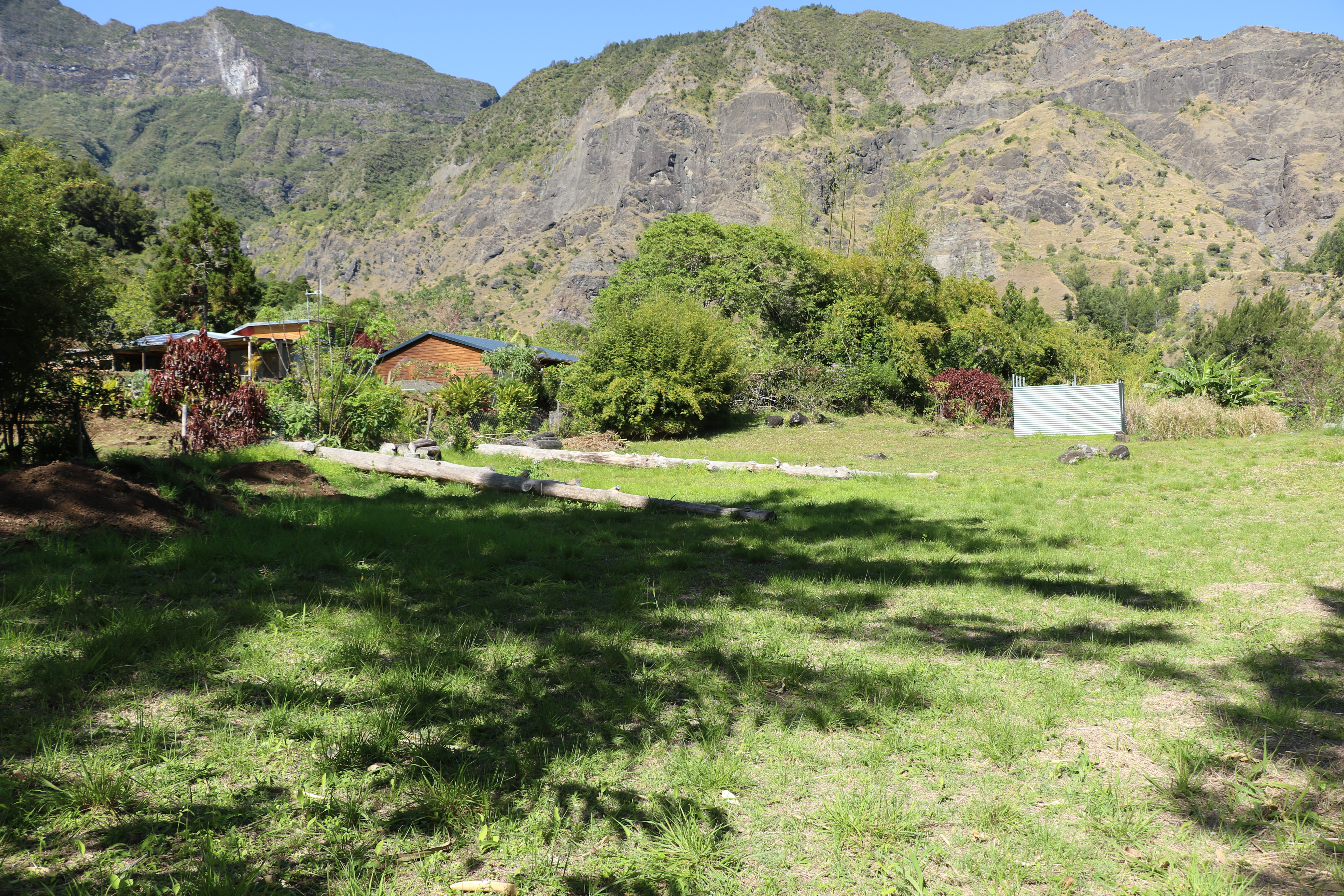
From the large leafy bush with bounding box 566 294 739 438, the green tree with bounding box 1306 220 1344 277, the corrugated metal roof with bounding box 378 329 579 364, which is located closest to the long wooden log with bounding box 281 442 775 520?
the large leafy bush with bounding box 566 294 739 438

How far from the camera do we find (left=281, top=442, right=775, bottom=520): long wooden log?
26.0ft

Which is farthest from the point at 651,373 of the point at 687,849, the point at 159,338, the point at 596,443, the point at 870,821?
the point at 159,338

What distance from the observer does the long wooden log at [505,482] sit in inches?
312

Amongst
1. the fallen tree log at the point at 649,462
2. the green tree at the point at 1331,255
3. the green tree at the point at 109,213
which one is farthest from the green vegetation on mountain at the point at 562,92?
the fallen tree log at the point at 649,462

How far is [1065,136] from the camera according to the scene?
116m

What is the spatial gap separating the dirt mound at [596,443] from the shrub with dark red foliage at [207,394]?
6.73m

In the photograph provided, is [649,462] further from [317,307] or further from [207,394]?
[207,394]

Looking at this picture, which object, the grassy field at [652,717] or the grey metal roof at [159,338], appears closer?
the grassy field at [652,717]

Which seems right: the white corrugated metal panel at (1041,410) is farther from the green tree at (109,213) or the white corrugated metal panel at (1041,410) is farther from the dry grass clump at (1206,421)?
the green tree at (109,213)

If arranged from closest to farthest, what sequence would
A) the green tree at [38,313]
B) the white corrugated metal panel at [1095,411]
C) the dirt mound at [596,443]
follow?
the green tree at [38,313] < the dirt mound at [596,443] < the white corrugated metal panel at [1095,411]

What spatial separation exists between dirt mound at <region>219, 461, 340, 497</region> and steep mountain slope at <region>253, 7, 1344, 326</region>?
316 ft

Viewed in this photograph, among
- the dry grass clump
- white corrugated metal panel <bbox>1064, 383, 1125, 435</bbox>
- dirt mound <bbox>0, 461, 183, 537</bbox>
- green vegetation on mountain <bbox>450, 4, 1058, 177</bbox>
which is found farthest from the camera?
green vegetation on mountain <bbox>450, 4, 1058, 177</bbox>

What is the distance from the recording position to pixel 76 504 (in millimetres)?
5227

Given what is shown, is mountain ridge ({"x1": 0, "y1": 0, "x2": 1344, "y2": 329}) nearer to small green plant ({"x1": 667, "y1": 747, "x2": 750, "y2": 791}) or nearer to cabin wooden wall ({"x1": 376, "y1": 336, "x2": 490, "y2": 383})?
cabin wooden wall ({"x1": 376, "y1": 336, "x2": 490, "y2": 383})
